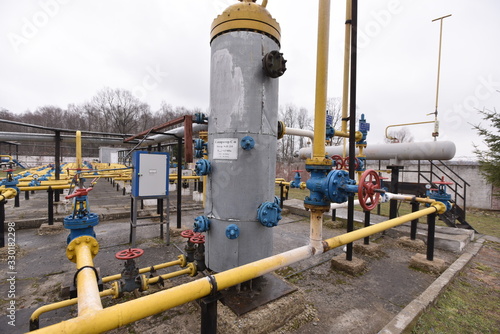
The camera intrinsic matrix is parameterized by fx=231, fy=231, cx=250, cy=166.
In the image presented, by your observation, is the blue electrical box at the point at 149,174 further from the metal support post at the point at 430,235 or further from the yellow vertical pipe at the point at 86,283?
the metal support post at the point at 430,235

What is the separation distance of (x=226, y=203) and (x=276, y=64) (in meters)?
1.52

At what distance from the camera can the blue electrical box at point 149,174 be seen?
4.29 meters

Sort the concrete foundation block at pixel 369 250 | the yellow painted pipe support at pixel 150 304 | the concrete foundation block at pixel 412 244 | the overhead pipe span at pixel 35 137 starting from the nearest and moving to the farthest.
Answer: the yellow painted pipe support at pixel 150 304 → the concrete foundation block at pixel 369 250 → the concrete foundation block at pixel 412 244 → the overhead pipe span at pixel 35 137

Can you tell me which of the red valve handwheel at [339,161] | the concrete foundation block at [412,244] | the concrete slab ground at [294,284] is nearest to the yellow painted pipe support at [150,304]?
the concrete slab ground at [294,284]

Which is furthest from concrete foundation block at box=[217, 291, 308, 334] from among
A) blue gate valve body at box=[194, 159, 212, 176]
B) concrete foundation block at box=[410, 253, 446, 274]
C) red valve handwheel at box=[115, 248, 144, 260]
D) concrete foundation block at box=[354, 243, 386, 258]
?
concrete foundation block at box=[410, 253, 446, 274]

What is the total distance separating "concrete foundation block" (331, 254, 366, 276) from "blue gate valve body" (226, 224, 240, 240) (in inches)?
89.0

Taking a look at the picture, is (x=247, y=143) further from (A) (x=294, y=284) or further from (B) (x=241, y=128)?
(A) (x=294, y=284)

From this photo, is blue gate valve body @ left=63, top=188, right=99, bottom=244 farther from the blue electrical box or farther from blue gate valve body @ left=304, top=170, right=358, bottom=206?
blue gate valve body @ left=304, top=170, right=358, bottom=206

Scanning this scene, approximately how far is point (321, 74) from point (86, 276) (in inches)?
96.7

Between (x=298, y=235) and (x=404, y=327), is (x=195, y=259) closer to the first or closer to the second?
(x=404, y=327)

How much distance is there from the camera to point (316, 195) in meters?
2.15

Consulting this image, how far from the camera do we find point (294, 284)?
330cm

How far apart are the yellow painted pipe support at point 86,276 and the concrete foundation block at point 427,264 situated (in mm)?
4662

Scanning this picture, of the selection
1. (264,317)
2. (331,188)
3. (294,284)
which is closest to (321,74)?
(331,188)
